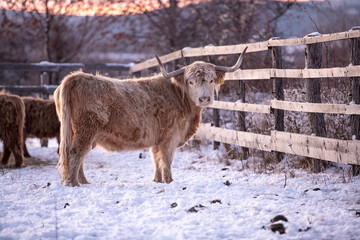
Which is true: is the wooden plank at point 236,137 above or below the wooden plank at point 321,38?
below

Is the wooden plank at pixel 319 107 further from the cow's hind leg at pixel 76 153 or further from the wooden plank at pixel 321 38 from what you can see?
the cow's hind leg at pixel 76 153

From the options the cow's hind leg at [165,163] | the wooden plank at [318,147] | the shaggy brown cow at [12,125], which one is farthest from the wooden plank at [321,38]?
the shaggy brown cow at [12,125]

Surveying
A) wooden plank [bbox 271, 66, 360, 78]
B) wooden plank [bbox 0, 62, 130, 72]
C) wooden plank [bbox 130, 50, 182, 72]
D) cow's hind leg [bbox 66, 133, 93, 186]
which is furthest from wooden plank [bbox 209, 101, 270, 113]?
wooden plank [bbox 0, 62, 130, 72]

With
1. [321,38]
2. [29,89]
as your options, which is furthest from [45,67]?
[321,38]

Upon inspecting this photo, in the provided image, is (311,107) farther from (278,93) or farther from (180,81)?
(180,81)

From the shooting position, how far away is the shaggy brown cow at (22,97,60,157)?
31.9ft

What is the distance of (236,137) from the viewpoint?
7.68 meters

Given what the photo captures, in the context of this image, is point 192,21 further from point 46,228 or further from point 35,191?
point 46,228

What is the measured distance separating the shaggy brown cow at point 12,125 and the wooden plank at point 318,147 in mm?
4927

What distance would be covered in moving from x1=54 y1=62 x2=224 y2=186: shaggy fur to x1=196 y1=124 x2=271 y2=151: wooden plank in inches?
44.9

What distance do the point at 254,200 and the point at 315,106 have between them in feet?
6.57

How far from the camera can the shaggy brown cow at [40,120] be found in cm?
972

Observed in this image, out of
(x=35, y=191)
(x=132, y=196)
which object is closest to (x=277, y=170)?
(x=132, y=196)

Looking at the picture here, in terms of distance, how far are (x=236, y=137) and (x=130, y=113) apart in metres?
2.58
